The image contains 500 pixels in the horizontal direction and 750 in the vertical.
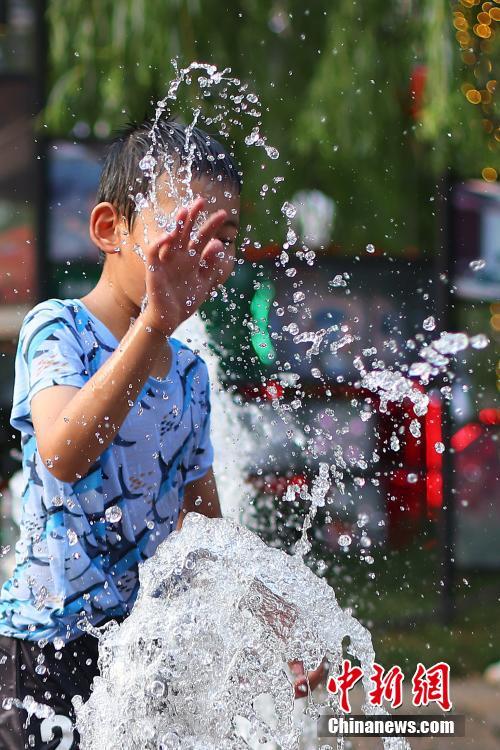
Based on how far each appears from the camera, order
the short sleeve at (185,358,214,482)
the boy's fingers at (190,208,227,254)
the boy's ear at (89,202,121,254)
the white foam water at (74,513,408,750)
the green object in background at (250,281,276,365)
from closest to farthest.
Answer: the boy's fingers at (190,208,227,254), the white foam water at (74,513,408,750), the boy's ear at (89,202,121,254), the short sleeve at (185,358,214,482), the green object in background at (250,281,276,365)

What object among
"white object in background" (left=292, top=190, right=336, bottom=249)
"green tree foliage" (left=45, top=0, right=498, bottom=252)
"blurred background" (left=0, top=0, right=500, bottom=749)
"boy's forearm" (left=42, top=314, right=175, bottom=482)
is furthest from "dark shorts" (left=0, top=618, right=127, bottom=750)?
"white object in background" (left=292, top=190, right=336, bottom=249)

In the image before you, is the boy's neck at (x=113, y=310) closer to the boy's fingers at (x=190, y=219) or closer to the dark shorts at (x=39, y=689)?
the boy's fingers at (x=190, y=219)

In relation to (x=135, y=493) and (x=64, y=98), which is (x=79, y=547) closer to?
(x=135, y=493)

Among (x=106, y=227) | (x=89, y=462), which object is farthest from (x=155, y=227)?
(x=89, y=462)

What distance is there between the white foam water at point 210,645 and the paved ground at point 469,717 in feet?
5.70

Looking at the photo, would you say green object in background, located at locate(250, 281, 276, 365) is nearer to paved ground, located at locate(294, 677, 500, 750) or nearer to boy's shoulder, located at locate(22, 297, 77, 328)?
paved ground, located at locate(294, 677, 500, 750)

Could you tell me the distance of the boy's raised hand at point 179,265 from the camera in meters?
1.51

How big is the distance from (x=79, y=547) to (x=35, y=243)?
12.1 feet

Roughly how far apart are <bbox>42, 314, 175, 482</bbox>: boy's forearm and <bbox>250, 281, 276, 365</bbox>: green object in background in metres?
3.35

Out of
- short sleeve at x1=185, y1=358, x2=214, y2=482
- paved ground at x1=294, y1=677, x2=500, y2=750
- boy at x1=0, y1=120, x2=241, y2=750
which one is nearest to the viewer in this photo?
boy at x1=0, y1=120, x2=241, y2=750

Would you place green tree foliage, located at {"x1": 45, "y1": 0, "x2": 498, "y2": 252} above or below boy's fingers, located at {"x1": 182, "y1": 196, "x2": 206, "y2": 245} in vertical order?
above

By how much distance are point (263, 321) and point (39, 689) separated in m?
3.41

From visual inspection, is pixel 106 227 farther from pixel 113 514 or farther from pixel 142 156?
pixel 113 514

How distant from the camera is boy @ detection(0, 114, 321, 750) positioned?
165 centimetres
